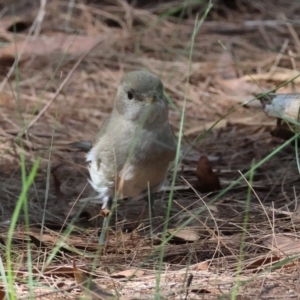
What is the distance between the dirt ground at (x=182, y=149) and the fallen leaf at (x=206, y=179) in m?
0.05

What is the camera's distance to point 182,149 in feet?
14.5

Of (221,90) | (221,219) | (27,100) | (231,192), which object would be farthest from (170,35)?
(221,219)

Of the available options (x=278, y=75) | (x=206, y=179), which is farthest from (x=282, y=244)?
(x=278, y=75)

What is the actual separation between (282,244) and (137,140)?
89 cm

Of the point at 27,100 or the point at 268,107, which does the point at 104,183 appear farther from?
the point at 27,100

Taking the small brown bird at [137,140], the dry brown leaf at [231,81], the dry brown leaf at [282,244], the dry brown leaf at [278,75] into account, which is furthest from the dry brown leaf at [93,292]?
the dry brown leaf at [278,75]

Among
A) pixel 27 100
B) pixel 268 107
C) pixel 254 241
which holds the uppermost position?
pixel 268 107

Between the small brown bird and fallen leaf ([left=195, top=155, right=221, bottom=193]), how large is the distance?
363 millimetres

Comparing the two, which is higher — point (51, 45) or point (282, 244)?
point (282, 244)

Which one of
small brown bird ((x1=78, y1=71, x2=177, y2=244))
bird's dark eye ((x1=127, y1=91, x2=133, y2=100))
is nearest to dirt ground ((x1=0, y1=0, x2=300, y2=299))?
small brown bird ((x1=78, y1=71, x2=177, y2=244))

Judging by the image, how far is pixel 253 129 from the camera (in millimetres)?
4855

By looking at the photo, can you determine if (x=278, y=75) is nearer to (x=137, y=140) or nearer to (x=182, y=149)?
(x=182, y=149)

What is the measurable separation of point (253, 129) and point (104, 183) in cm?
154

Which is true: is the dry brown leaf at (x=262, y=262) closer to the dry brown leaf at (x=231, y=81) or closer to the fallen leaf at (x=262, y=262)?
the fallen leaf at (x=262, y=262)
